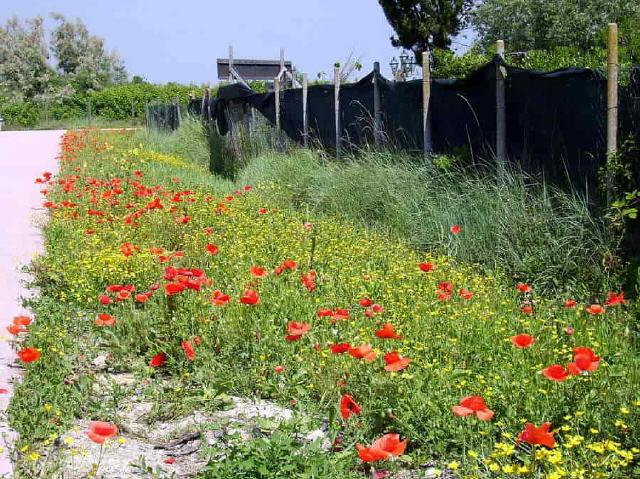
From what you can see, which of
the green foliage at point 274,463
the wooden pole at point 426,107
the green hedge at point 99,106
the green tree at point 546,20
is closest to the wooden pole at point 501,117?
the wooden pole at point 426,107

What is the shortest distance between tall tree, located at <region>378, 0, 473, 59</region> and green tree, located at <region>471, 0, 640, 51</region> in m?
2.04

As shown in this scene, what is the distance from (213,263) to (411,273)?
150 centimetres

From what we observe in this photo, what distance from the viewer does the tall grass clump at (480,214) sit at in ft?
20.0

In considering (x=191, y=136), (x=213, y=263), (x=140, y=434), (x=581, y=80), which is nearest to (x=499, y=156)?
(x=581, y=80)

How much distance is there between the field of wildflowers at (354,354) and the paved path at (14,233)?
0.48 ft

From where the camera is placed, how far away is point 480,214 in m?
6.94

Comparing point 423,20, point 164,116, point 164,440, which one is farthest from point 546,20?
point 164,440

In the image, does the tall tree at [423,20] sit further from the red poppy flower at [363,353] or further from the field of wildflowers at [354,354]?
the red poppy flower at [363,353]

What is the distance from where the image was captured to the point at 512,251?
21.0ft

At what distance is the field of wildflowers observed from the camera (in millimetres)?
3097

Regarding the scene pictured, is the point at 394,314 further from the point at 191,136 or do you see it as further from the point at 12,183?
the point at 191,136

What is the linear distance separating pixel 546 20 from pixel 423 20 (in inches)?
185

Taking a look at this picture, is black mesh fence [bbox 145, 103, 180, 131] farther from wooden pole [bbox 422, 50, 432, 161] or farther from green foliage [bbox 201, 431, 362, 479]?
green foliage [bbox 201, 431, 362, 479]

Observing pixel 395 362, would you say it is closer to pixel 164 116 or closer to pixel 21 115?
pixel 164 116
